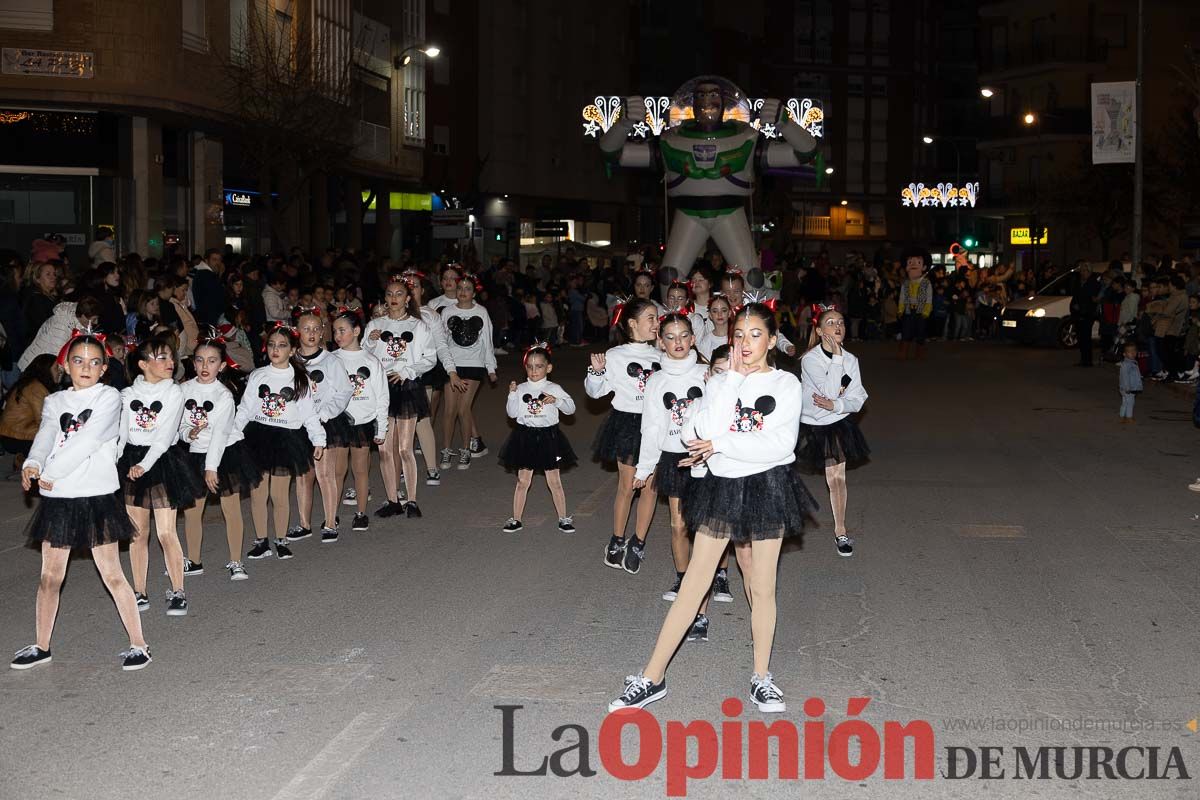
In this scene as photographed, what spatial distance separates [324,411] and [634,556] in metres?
2.53

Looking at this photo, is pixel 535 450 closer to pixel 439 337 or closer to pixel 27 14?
pixel 439 337

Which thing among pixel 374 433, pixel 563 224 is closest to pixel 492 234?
pixel 563 224

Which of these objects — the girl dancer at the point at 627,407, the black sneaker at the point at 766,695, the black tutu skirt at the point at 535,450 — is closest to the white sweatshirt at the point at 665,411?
the girl dancer at the point at 627,407

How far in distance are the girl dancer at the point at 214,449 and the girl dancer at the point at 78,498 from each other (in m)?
1.03

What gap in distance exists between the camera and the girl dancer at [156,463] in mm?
8164

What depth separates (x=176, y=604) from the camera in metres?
8.29

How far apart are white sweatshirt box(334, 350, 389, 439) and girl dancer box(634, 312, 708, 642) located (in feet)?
9.49

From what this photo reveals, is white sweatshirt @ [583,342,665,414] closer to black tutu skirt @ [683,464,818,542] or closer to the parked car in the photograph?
black tutu skirt @ [683,464,818,542]

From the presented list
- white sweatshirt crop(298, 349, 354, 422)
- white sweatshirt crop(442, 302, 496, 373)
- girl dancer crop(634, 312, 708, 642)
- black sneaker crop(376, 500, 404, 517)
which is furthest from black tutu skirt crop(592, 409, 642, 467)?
white sweatshirt crop(442, 302, 496, 373)

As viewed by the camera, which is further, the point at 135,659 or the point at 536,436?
the point at 536,436

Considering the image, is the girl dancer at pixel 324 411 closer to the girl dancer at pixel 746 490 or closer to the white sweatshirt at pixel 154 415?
the white sweatshirt at pixel 154 415

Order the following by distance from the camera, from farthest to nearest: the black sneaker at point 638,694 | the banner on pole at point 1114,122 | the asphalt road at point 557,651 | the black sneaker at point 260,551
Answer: the banner on pole at point 1114,122 < the black sneaker at point 260,551 < the black sneaker at point 638,694 < the asphalt road at point 557,651

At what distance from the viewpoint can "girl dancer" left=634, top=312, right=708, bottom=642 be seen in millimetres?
8250

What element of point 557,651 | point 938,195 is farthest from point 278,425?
point 938,195
